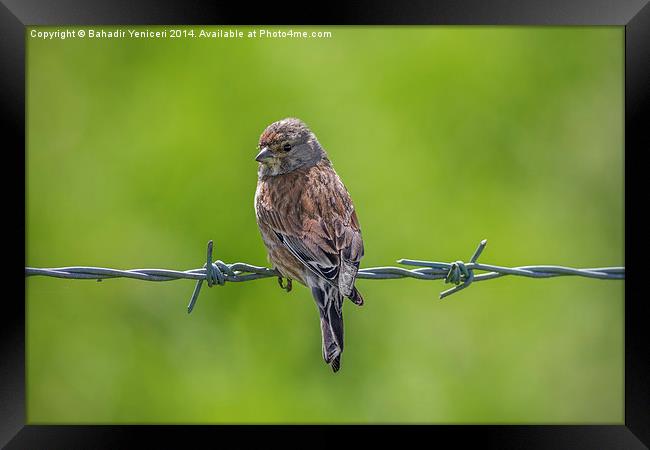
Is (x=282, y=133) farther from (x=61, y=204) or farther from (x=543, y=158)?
(x=543, y=158)

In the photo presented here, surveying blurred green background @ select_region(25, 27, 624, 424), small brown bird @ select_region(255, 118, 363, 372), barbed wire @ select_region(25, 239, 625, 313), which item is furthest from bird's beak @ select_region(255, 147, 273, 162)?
barbed wire @ select_region(25, 239, 625, 313)

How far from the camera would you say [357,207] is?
8.73 m

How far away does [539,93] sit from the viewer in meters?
9.30

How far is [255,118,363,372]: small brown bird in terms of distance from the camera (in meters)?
6.39

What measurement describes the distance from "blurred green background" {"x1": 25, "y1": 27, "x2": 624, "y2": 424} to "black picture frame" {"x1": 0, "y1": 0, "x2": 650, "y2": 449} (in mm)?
1103

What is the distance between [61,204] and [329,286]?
2.93 meters

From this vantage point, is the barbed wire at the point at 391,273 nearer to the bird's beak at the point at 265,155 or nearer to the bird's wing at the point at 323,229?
the bird's wing at the point at 323,229
